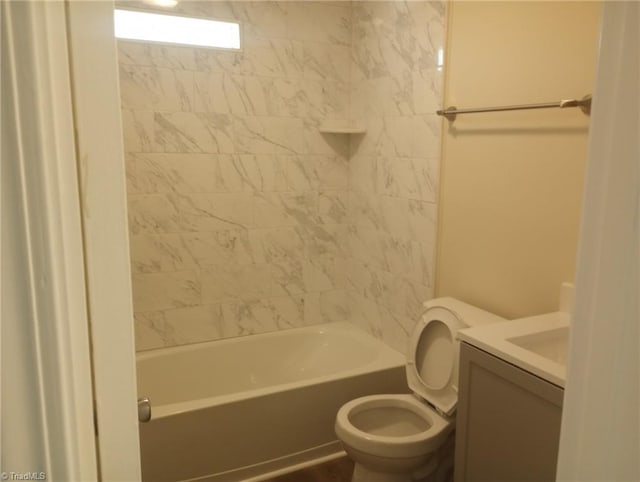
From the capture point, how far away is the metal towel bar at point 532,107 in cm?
178

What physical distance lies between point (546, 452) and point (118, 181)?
4.52 ft

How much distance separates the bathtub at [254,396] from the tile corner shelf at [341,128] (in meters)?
1.20

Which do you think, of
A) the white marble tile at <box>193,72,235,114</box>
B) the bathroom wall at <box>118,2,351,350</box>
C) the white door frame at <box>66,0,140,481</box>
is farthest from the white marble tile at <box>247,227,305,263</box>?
the white door frame at <box>66,0,140,481</box>

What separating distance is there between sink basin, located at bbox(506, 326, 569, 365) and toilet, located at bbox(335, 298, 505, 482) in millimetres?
356

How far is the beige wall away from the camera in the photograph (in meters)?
1.87

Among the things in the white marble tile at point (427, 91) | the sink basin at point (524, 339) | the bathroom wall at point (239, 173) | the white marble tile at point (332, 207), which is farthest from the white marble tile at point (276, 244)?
the sink basin at point (524, 339)

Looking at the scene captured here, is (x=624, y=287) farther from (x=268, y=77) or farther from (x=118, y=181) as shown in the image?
(x=268, y=77)

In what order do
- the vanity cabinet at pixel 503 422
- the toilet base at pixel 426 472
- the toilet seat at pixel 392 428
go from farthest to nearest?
the toilet base at pixel 426 472 < the toilet seat at pixel 392 428 < the vanity cabinet at pixel 503 422

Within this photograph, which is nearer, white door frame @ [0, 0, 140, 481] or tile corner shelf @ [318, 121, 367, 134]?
white door frame @ [0, 0, 140, 481]

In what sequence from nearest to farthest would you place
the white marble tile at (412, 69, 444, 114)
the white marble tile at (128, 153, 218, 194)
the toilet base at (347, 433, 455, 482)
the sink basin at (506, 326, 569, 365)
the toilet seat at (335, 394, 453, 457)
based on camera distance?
the sink basin at (506, 326, 569, 365) < the toilet seat at (335, 394, 453, 457) < the toilet base at (347, 433, 455, 482) < the white marble tile at (412, 69, 444, 114) < the white marble tile at (128, 153, 218, 194)

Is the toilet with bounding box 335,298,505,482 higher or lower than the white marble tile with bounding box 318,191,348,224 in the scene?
lower

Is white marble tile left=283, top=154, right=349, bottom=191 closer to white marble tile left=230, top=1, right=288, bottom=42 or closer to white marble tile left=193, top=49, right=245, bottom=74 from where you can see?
white marble tile left=193, top=49, right=245, bottom=74

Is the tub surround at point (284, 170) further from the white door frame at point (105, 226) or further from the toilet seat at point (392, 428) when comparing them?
the white door frame at point (105, 226)

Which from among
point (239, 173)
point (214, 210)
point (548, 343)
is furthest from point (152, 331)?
point (548, 343)
